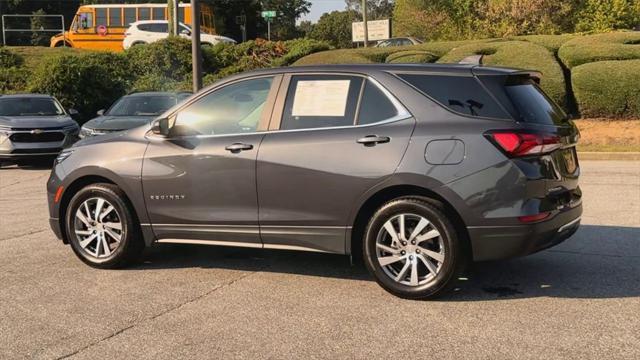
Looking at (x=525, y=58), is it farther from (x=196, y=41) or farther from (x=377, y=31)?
(x=377, y=31)

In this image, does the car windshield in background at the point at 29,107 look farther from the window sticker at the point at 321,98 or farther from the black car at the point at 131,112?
the window sticker at the point at 321,98

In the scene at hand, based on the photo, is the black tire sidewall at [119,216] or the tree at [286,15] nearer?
the black tire sidewall at [119,216]

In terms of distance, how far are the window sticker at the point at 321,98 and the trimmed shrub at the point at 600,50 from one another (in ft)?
45.0

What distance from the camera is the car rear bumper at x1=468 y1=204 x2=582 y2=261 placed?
14.7 ft

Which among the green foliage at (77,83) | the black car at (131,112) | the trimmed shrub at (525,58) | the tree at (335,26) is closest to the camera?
the black car at (131,112)

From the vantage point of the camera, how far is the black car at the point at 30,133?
43.3 feet

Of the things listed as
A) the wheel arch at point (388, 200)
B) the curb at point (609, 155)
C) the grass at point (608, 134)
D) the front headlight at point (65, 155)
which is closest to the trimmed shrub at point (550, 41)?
the grass at point (608, 134)

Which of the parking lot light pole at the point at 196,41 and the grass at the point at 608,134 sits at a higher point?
the parking lot light pole at the point at 196,41

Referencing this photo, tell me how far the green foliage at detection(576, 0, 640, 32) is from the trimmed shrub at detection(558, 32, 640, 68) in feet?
25.3

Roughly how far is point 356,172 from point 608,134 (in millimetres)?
12173

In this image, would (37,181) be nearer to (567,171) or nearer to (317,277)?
(317,277)

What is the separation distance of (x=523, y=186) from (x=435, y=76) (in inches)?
41.6

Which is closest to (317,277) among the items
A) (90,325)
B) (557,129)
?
(90,325)

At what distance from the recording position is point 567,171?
4797 millimetres
